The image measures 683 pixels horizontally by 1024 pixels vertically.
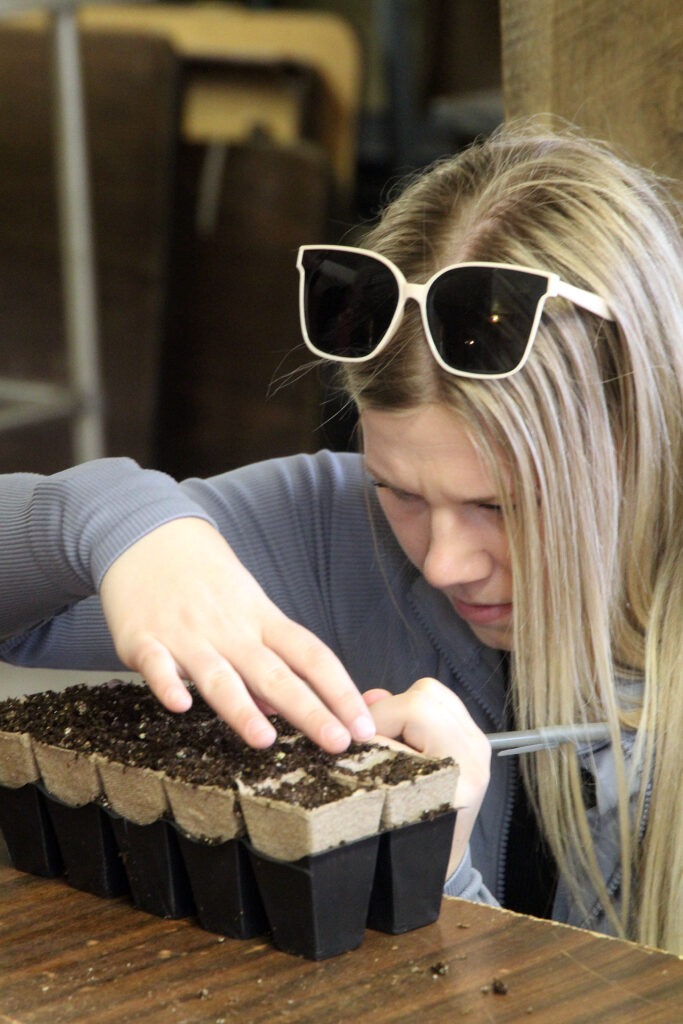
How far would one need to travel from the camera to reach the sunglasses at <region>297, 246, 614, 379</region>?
1.02 metres

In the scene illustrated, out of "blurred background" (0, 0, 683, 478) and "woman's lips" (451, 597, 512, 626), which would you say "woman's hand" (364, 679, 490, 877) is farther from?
"blurred background" (0, 0, 683, 478)

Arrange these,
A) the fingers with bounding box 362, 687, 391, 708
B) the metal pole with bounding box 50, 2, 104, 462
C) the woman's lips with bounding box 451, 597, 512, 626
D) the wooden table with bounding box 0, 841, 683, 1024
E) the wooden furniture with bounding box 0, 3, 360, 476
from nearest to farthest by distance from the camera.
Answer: the wooden table with bounding box 0, 841, 683, 1024
the fingers with bounding box 362, 687, 391, 708
the woman's lips with bounding box 451, 597, 512, 626
the metal pole with bounding box 50, 2, 104, 462
the wooden furniture with bounding box 0, 3, 360, 476

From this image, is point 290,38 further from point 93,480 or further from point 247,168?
point 93,480

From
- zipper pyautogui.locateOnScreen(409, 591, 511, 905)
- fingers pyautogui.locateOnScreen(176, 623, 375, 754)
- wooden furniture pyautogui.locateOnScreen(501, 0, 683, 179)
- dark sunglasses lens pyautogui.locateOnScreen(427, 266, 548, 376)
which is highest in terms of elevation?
wooden furniture pyautogui.locateOnScreen(501, 0, 683, 179)

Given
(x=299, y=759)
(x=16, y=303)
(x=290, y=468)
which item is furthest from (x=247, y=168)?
(x=299, y=759)

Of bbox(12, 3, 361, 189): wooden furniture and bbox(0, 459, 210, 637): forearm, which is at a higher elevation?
bbox(12, 3, 361, 189): wooden furniture

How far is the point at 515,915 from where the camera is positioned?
78cm

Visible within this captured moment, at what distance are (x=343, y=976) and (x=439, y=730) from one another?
200 mm

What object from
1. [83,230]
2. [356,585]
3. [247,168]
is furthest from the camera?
[247,168]

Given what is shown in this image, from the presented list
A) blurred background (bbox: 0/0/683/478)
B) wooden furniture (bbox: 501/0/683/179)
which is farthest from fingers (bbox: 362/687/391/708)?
blurred background (bbox: 0/0/683/478)

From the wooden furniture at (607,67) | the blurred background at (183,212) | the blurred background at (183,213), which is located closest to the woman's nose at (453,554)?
the wooden furniture at (607,67)

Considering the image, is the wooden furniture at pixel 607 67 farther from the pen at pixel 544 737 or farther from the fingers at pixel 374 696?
the fingers at pixel 374 696

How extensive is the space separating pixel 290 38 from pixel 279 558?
8.82 ft

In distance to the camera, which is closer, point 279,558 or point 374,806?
point 374,806
